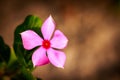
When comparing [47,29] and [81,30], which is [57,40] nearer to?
[47,29]

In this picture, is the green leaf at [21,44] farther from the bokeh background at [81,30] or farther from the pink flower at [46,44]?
the bokeh background at [81,30]

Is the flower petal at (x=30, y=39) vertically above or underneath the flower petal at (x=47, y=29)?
underneath

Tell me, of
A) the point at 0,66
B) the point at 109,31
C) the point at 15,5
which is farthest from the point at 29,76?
the point at 109,31

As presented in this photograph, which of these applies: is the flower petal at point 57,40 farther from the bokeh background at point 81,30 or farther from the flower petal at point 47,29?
the bokeh background at point 81,30

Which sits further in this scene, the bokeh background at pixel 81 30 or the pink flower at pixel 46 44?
the bokeh background at pixel 81 30

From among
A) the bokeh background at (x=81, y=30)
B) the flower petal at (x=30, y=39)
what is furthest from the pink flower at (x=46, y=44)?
the bokeh background at (x=81, y=30)

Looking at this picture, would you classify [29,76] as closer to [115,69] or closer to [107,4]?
[115,69]

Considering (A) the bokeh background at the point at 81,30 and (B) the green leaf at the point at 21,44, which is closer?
(B) the green leaf at the point at 21,44
